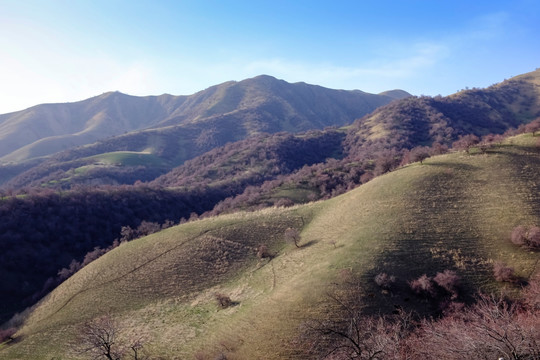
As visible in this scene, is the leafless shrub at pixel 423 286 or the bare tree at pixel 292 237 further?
the bare tree at pixel 292 237

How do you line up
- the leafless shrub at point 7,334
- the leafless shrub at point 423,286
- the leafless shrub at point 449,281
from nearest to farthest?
the leafless shrub at point 449,281 → the leafless shrub at point 423,286 → the leafless shrub at point 7,334

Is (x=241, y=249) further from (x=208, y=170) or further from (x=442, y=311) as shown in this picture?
(x=208, y=170)

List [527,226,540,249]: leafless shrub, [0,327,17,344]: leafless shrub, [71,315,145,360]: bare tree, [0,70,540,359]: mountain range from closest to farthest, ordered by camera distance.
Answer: [71,315,145,360]: bare tree, [0,70,540,359]: mountain range, [527,226,540,249]: leafless shrub, [0,327,17,344]: leafless shrub

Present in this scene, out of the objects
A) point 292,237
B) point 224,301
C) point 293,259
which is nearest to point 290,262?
point 293,259

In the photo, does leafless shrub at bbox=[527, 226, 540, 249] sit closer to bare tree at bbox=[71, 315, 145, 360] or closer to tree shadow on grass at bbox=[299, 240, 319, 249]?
tree shadow on grass at bbox=[299, 240, 319, 249]

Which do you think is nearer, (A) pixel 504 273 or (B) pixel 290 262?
(A) pixel 504 273

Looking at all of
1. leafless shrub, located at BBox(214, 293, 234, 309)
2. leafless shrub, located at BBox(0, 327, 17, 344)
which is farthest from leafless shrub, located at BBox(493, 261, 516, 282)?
leafless shrub, located at BBox(0, 327, 17, 344)

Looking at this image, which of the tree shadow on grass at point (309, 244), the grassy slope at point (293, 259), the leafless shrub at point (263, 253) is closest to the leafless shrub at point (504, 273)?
the grassy slope at point (293, 259)

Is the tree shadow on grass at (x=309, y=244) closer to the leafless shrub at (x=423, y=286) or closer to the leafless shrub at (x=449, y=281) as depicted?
the leafless shrub at (x=423, y=286)

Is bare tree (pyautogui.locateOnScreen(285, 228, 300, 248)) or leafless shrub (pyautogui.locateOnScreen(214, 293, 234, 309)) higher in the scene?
bare tree (pyautogui.locateOnScreen(285, 228, 300, 248))

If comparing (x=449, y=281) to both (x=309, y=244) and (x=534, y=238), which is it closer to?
(x=534, y=238)
